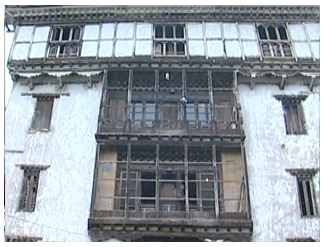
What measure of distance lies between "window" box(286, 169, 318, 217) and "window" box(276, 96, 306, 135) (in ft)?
7.12

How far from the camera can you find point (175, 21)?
25859mm

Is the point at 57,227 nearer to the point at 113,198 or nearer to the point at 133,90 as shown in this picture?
the point at 113,198

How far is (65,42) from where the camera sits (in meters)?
25.2

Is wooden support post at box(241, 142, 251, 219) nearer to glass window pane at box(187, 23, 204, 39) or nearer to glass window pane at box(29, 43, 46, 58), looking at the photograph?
glass window pane at box(187, 23, 204, 39)

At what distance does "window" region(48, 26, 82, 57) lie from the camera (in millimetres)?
25000

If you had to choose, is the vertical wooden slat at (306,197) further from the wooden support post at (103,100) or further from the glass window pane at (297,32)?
the wooden support post at (103,100)

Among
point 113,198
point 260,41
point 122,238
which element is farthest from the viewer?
point 260,41

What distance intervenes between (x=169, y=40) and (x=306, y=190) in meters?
10.5

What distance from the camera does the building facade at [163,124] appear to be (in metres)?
19.6

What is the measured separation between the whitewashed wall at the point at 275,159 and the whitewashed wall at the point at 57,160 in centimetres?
731

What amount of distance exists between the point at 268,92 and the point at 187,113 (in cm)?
430

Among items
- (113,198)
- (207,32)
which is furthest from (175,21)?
(113,198)

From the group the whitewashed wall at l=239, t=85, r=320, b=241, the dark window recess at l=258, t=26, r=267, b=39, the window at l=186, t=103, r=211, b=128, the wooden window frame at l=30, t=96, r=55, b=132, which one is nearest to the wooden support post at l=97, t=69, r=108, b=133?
the wooden window frame at l=30, t=96, r=55, b=132

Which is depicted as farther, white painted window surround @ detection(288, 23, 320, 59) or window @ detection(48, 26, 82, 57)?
window @ detection(48, 26, 82, 57)
